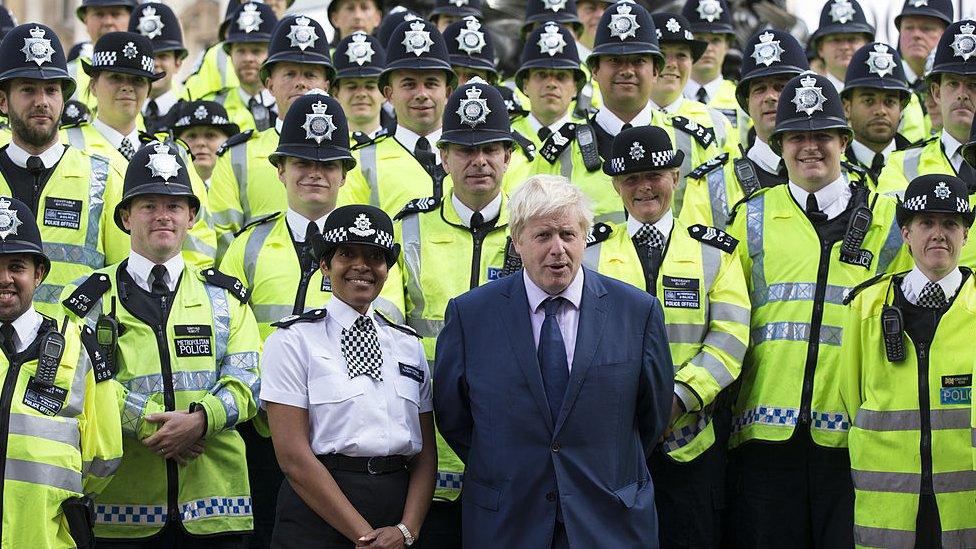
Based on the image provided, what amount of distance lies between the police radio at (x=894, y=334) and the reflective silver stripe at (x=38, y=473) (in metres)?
3.80

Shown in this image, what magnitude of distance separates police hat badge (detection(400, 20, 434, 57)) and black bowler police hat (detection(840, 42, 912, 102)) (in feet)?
8.75

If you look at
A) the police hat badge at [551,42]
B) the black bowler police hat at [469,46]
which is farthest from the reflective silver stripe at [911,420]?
the black bowler police hat at [469,46]

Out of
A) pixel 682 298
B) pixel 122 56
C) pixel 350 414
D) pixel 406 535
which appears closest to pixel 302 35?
pixel 122 56

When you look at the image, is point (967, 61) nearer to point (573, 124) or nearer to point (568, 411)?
point (573, 124)

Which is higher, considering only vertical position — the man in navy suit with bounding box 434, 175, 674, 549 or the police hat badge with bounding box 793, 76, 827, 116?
the police hat badge with bounding box 793, 76, 827, 116

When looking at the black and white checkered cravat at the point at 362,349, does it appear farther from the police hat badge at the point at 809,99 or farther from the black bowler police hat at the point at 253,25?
the black bowler police hat at the point at 253,25

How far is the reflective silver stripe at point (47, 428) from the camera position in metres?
7.02

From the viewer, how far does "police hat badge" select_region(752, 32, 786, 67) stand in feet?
33.8

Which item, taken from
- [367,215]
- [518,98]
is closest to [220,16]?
[518,98]

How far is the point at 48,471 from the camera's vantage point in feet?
23.1

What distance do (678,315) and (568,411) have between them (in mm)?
1488

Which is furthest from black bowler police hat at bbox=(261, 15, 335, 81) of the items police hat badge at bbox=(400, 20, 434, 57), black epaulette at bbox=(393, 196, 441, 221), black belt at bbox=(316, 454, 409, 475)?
black belt at bbox=(316, 454, 409, 475)

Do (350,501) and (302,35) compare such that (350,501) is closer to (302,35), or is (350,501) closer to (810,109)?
(810,109)

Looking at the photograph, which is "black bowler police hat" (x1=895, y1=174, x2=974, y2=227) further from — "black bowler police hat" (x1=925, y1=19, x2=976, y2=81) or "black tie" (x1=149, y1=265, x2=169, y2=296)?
"black tie" (x1=149, y1=265, x2=169, y2=296)
